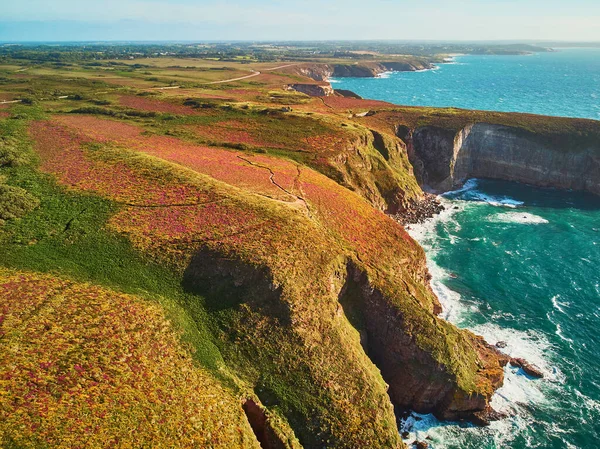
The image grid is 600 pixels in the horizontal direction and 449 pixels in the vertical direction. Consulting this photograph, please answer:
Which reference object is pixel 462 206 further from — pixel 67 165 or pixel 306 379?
pixel 67 165

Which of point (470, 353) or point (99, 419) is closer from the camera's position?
point (99, 419)

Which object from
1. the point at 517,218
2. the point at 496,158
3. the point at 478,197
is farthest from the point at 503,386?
the point at 496,158

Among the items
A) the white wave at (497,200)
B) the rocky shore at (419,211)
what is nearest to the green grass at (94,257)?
the rocky shore at (419,211)

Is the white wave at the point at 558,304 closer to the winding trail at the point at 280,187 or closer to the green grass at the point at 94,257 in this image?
the winding trail at the point at 280,187

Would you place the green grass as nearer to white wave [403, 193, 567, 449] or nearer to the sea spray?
white wave [403, 193, 567, 449]

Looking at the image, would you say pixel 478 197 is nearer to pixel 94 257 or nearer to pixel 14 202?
pixel 94 257

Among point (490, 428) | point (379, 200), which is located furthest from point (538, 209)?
point (490, 428)

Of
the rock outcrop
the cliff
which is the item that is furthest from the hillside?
the rock outcrop
